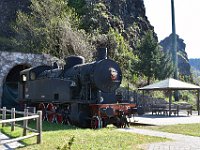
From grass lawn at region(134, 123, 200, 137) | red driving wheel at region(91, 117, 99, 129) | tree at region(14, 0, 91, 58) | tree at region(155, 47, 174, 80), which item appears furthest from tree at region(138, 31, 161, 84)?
red driving wheel at region(91, 117, 99, 129)

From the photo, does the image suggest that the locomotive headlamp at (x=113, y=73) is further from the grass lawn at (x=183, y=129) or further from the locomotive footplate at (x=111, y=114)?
the grass lawn at (x=183, y=129)

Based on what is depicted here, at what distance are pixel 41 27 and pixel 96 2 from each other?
20.3 metres

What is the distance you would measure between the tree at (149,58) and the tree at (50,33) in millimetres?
10961

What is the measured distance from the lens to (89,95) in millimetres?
14414

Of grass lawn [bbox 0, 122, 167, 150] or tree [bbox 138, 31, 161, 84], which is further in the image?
tree [bbox 138, 31, 161, 84]

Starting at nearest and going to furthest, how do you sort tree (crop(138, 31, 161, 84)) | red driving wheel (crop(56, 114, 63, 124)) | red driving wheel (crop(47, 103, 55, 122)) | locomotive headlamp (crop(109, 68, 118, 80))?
1. locomotive headlamp (crop(109, 68, 118, 80))
2. red driving wheel (crop(56, 114, 63, 124))
3. red driving wheel (crop(47, 103, 55, 122))
4. tree (crop(138, 31, 161, 84))

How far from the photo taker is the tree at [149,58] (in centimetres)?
4194

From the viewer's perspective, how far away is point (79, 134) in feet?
36.9

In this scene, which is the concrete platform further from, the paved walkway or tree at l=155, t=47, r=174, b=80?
tree at l=155, t=47, r=174, b=80

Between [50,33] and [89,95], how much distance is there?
60.7 feet

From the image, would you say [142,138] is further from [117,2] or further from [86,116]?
[117,2]

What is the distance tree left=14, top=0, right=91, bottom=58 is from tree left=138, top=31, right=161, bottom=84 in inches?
432

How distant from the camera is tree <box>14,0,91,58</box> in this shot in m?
31.5

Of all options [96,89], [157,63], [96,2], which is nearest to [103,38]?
[157,63]
